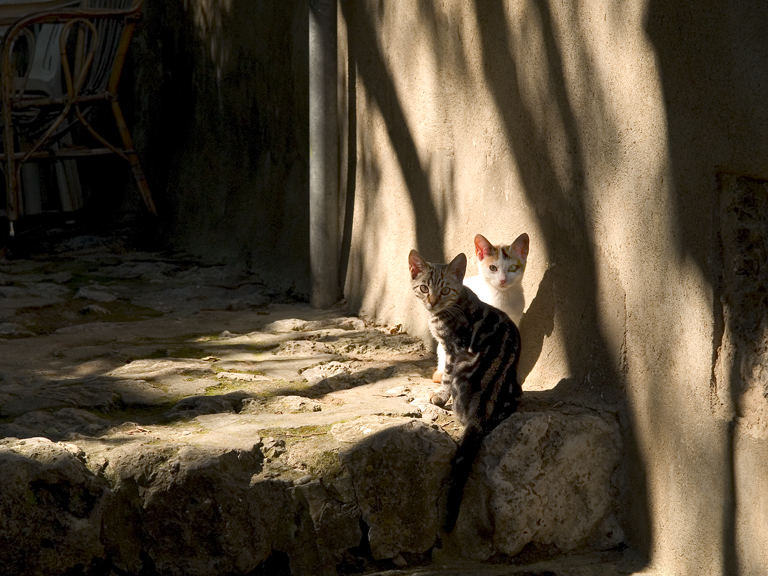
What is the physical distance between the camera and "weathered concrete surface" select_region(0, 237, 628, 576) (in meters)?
2.48

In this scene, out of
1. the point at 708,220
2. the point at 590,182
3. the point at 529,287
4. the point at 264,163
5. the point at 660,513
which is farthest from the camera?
the point at 264,163

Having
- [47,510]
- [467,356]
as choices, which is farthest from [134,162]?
[47,510]

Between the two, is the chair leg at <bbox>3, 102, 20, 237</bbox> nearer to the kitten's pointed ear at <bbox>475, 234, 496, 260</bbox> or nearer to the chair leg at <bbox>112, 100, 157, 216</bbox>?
the chair leg at <bbox>112, 100, 157, 216</bbox>

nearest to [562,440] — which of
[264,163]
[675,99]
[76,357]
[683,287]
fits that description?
[683,287]

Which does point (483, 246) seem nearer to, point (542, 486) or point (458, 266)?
point (458, 266)

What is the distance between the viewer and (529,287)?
3.12 metres

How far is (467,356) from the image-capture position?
2.88 metres

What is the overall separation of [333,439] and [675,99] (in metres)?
1.20

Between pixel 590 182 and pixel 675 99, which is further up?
pixel 675 99

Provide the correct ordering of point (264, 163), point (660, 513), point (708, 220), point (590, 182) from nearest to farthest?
1. point (708, 220)
2. point (660, 513)
3. point (590, 182)
4. point (264, 163)

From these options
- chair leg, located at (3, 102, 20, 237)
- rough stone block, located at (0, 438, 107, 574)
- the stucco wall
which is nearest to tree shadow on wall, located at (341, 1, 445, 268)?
the stucco wall

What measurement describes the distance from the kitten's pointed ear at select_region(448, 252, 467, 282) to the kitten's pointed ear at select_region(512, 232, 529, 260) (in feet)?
0.52

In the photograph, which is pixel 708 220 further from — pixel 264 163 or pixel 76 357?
pixel 264 163

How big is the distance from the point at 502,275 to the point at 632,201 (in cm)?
52
